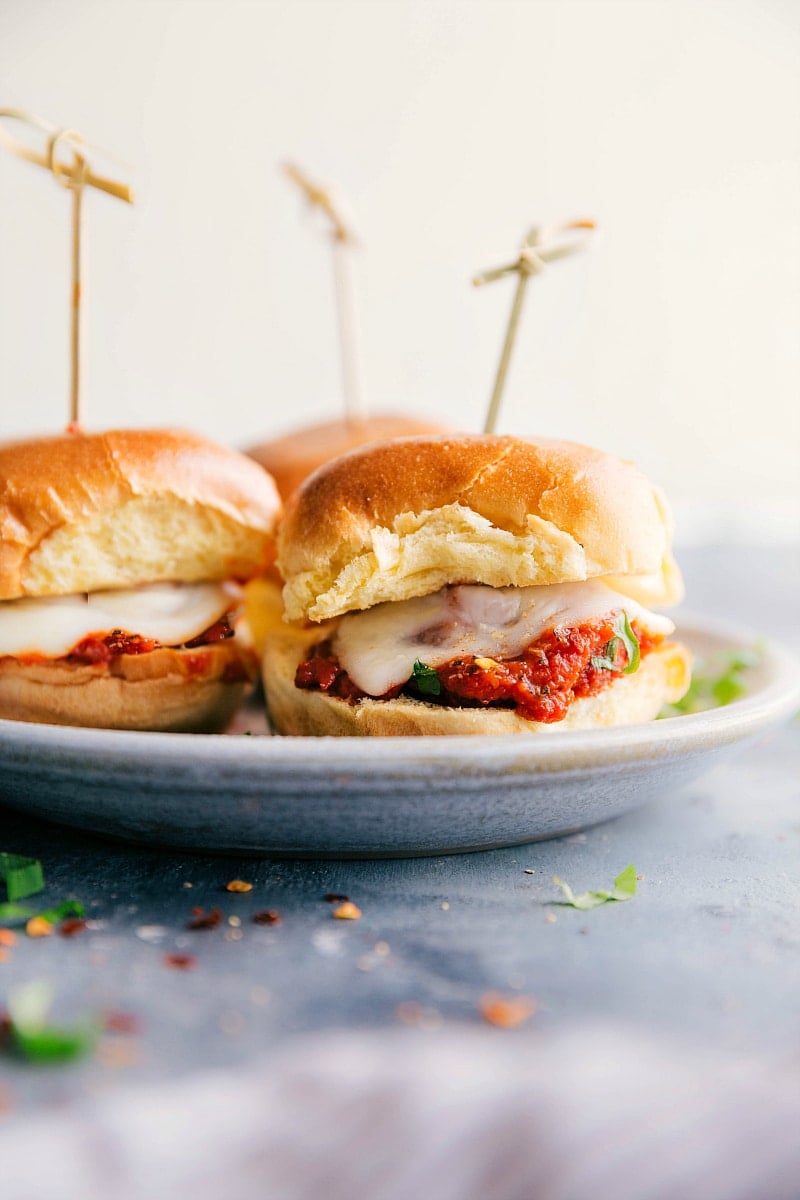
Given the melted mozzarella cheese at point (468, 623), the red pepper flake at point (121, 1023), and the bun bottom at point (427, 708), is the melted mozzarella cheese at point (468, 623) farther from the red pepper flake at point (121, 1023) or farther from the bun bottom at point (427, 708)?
the red pepper flake at point (121, 1023)

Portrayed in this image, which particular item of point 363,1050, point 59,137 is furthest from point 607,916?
point 59,137

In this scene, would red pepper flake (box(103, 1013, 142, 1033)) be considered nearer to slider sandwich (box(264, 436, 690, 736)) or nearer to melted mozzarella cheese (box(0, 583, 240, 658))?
slider sandwich (box(264, 436, 690, 736))

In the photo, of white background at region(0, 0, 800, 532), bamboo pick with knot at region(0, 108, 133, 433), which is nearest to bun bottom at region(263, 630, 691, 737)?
bamboo pick with knot at region(0, 108, 133, 433)

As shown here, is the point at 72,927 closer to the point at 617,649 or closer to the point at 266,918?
the point at 266,918

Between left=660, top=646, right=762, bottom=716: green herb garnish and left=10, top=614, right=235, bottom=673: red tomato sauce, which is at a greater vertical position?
left=10, top=614, right=235, bottom=673: red tomato sauce

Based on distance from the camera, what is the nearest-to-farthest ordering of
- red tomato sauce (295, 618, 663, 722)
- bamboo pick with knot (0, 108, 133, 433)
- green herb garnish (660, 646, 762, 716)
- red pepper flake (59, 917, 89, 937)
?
red pepper flake (59, 917, 89, 937), red tomato sauce (295, 618, 663, 722), bamboo pick with knot (0, 108, 133, 433), green herb garnish (660, 646, 762, 716)
